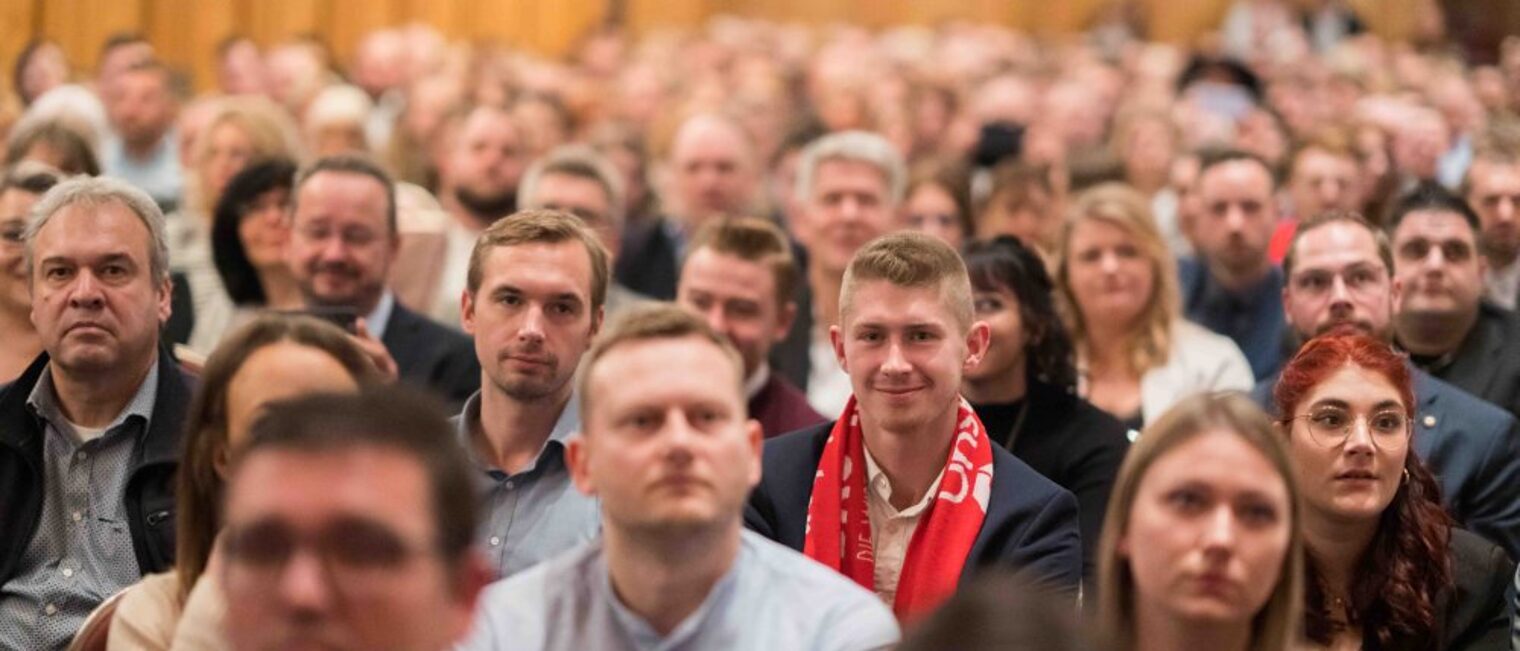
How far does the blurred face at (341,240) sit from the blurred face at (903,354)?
1579 millimetres

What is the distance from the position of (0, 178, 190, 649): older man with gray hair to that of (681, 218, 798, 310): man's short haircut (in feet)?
4.44

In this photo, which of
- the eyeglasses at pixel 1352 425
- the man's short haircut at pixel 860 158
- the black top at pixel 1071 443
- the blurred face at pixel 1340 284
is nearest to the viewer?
the eyeglasses at pixel 1352 425

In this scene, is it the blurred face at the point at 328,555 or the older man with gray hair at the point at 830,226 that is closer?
the blurred face at the point at 328,555

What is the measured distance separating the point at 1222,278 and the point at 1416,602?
2700 millimetres

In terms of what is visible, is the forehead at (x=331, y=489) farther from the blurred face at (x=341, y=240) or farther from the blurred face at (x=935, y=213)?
the blurred face at (x=935, y=213)

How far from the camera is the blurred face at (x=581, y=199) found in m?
5.72

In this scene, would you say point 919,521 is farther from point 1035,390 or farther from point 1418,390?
point 1418,390

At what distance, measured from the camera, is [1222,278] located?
5.89m

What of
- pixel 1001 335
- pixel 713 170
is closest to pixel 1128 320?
pixel 1001 335

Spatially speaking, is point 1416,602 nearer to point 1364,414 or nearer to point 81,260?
point 1364,414

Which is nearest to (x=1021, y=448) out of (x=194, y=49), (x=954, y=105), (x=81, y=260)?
(x=81, y=260)

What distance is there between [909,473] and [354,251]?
1781 mm

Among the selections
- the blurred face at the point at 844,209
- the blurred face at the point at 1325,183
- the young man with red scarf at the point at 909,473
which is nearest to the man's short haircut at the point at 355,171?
the blurred face at the point at 844,209

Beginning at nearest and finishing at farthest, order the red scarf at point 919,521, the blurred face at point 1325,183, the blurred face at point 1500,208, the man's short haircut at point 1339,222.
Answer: the red scarf at point 919,521
the man's short haircut at point 1339,222
the blurred face at point 1500,208
the blurred face at point 1325,183
